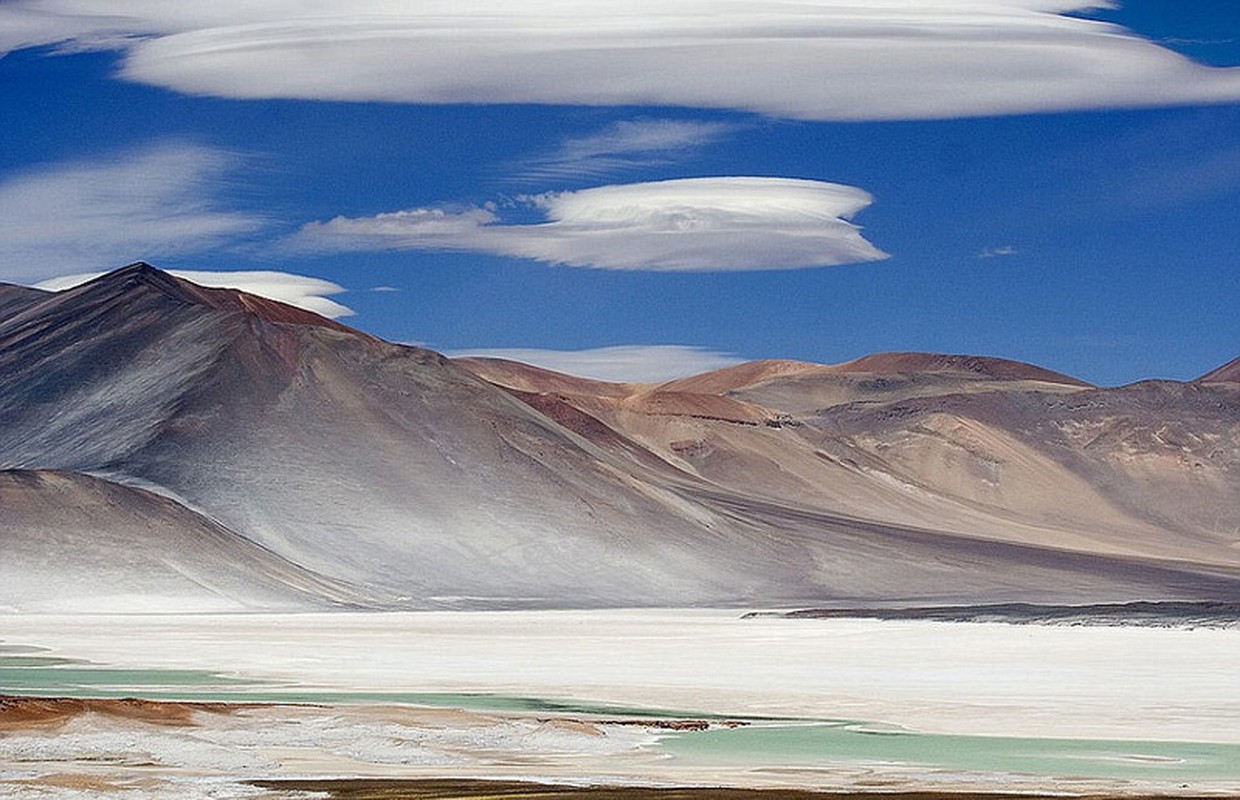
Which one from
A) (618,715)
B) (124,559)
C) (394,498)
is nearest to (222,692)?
(618,715)

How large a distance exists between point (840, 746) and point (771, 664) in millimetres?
19041

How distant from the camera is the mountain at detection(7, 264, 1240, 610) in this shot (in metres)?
96.6

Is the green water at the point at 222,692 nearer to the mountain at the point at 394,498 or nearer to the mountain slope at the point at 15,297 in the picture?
the mountain at the point at 394,498

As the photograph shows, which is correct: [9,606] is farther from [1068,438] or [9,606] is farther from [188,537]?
[1068,438]

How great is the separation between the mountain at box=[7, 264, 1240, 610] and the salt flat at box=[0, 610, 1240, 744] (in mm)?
22163

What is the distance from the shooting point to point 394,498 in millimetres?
113875

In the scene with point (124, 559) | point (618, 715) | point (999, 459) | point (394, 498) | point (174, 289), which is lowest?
point (618, 715)

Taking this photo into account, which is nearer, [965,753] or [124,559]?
[965,753]

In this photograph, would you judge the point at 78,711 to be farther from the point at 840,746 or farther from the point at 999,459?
the point at 999,459

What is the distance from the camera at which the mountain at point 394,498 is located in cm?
9656

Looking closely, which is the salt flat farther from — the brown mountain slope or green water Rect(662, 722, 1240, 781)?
the brown mountain slope

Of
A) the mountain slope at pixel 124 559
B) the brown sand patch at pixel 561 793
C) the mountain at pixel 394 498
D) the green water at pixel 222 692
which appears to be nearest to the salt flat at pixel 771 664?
the green water at pixel 222 692

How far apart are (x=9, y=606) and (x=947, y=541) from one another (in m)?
60.1

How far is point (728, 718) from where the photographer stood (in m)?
28.5
